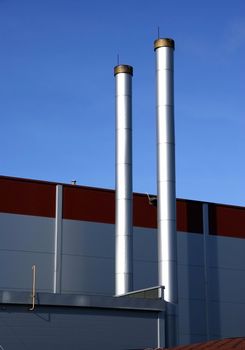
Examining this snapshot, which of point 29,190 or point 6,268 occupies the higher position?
point 29,190

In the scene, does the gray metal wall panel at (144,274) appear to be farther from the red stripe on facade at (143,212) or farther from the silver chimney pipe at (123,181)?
the red stripe on facade at (143,212)

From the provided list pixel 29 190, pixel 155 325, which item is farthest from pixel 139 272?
pixel 155 325

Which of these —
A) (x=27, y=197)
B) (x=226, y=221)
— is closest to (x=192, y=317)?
(x=226, y=221)

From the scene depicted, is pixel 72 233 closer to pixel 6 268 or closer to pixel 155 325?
pixel 6 268

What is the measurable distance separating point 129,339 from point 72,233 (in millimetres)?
10072

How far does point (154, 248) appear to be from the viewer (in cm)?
3756

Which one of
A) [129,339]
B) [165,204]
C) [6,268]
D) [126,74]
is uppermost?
[126,74]

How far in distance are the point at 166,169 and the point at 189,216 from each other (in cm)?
534

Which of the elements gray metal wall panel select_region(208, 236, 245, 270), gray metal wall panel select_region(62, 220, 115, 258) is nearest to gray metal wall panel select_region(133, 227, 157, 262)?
gray metal wall panel select_region(62, 220, 115, 258)

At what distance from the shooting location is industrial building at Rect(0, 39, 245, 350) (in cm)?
3356

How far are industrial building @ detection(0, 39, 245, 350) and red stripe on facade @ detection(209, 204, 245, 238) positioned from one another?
5 cm

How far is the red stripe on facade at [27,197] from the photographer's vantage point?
33844 mm

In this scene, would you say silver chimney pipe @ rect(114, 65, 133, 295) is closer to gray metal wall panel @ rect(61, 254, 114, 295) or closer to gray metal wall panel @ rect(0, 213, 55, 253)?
gray metal wall panel @ rect(61, 254, 114, 295)

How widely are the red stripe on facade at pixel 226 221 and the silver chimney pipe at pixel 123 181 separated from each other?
5.83 meters
